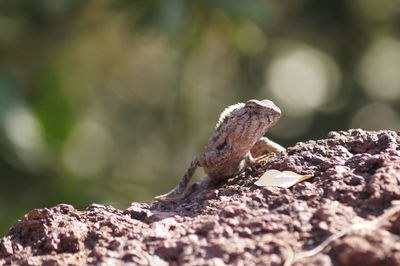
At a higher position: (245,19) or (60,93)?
(245,19)

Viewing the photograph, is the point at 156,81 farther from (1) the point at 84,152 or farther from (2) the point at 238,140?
(2) the point at 238,140

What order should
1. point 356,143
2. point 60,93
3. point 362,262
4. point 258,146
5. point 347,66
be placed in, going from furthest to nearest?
point 347,66, point 60,93, point 258,146, point 356,143, point 362,262

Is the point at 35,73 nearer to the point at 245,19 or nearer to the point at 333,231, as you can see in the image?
the point at 245,19

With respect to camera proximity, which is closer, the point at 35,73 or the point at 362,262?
the point at 362,262

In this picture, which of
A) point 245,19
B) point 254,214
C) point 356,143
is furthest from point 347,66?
point 254,214

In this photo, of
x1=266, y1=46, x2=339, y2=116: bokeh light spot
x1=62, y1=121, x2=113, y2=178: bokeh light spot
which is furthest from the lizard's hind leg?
x1=266, y1=46, x2=339, y2=116: bokeh light spot

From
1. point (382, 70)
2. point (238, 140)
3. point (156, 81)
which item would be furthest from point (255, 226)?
point (156, 81)

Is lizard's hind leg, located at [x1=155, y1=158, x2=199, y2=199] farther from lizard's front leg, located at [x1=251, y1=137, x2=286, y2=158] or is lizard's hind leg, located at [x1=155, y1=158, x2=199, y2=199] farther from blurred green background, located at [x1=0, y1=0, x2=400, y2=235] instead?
blurred green background, located at [x1=0, y1=0, x2=400, y2=235]
